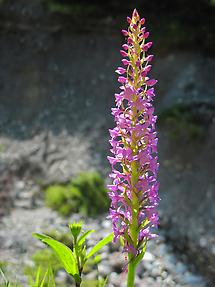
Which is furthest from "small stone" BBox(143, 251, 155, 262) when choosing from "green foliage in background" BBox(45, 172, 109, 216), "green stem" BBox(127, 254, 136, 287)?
"green stem" BBox(127, 254, 136, 287)

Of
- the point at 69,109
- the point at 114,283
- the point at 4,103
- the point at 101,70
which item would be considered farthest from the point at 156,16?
the point at 114,283

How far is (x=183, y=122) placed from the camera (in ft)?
29.9

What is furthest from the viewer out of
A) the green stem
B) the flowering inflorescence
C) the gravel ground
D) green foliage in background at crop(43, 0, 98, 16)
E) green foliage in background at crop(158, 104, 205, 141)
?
green foliage in background at crop(43, 0, 98, 16)

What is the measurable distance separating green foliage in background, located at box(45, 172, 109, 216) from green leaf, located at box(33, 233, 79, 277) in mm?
4635

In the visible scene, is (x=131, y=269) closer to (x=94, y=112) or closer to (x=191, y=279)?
(x=191, y=279)

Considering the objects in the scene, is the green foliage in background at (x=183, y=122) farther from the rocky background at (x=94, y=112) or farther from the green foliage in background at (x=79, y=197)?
the green foliage in background at (x=79, y=197)

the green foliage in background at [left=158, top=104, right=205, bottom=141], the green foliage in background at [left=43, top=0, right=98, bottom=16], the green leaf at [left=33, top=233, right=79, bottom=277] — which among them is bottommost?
the green leaf at [left=33, top=233, right=79, bottom=277]

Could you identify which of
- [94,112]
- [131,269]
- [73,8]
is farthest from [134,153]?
[73,8]

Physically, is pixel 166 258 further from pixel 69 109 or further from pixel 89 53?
pixel 89 53

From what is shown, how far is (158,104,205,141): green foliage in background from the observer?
8.95 metres

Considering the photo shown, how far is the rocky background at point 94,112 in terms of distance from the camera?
293 inches

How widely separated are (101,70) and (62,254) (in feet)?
28.7

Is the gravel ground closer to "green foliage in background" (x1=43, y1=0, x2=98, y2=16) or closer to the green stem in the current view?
the green stem

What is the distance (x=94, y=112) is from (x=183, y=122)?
221 cm
